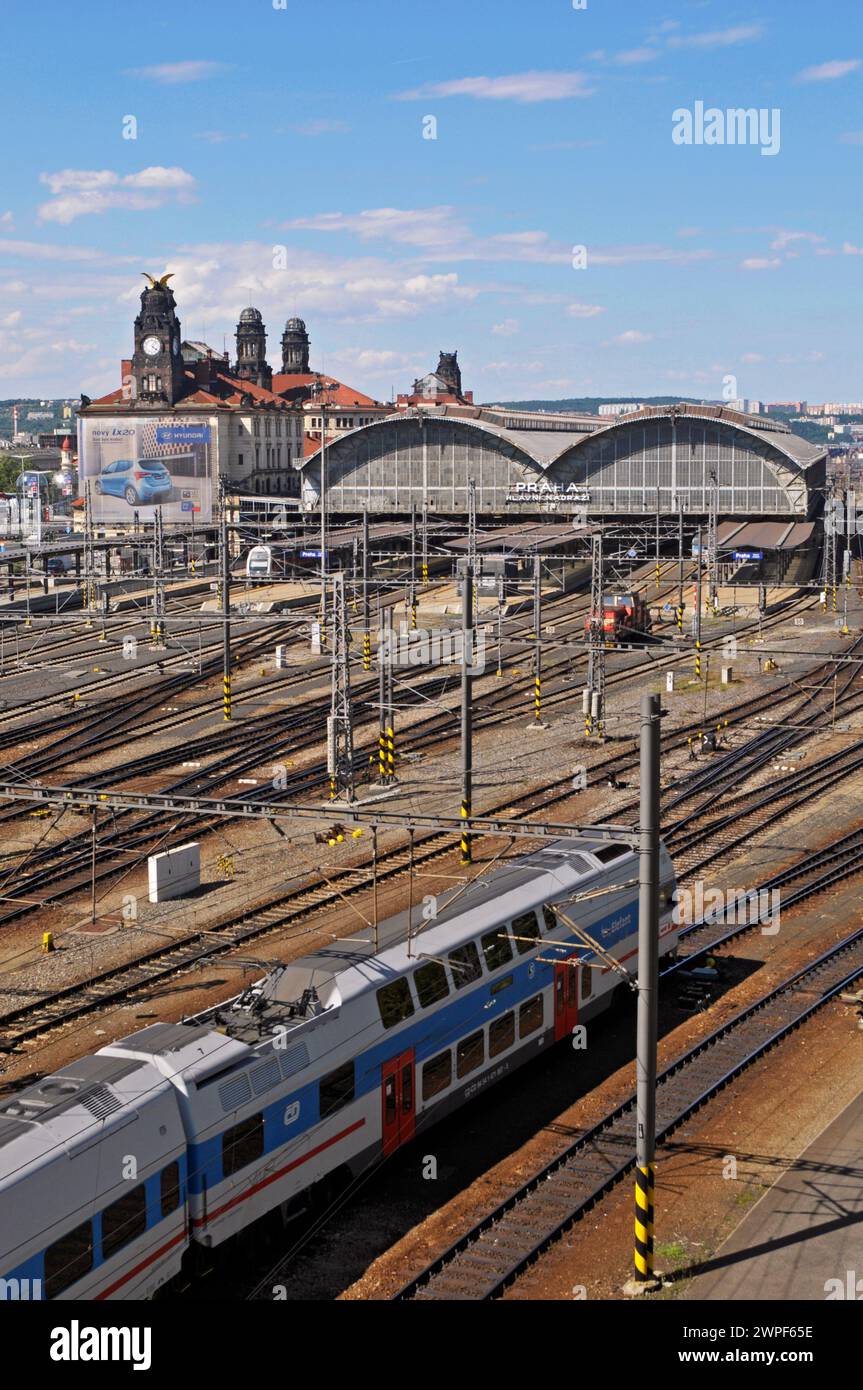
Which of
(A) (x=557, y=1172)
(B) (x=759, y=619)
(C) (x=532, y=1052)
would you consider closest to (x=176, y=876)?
(C) (x=532, y=1052)

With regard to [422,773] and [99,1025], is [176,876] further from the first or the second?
[422,773]

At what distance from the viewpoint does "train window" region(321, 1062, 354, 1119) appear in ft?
56.2

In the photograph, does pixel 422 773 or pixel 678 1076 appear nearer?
pixel 678 1076

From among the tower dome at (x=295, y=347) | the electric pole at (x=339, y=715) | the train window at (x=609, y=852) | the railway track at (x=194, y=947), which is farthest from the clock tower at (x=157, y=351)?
the train window at (x=609, y=852)

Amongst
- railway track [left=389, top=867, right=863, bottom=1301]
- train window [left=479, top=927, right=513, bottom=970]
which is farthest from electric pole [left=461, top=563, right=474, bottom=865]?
train window [left=479, top=927, right=513, bottom=970]

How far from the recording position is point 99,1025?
76.1ft

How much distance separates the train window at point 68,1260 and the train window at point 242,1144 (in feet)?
Result: 6.57

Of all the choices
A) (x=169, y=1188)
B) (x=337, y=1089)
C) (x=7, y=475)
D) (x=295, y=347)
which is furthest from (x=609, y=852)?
(x=295, y=347)

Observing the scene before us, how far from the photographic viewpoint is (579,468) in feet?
306

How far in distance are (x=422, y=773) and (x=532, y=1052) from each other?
20.1 metres

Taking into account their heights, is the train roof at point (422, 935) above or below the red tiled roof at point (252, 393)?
below

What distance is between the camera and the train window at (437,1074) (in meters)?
19.1

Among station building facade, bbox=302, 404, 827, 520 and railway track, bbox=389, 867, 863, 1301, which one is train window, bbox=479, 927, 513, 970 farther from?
station building facade, bbox=302, 404, 827, 520

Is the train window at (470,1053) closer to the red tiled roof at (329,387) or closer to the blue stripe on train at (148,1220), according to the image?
the blue stripe on train at (148,1220)
